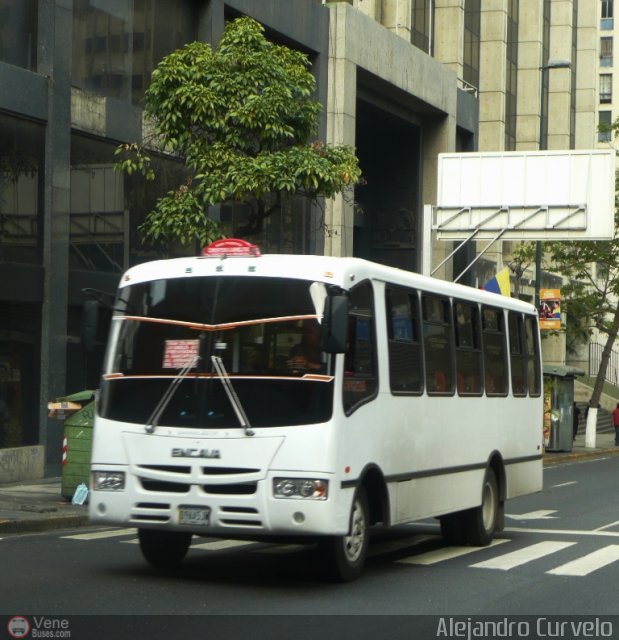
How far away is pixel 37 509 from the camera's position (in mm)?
16656

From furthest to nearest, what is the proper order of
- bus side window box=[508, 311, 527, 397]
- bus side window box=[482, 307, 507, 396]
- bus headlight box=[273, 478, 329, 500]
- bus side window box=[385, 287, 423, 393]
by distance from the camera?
bus side window box=[508, 311, 527, 397], bus side window box=[482, 307, 507, 396], bus side window box=[385, 287, 423, 393], bus headlight box=[273, 478, 329, 500]

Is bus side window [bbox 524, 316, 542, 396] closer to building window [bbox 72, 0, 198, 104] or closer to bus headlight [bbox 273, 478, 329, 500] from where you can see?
bus headlight [bbox 273, 478, 329, 500]

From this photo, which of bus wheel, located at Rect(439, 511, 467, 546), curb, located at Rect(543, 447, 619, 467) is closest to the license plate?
bus wheel, located at Rect(439, 511, 467, 546)

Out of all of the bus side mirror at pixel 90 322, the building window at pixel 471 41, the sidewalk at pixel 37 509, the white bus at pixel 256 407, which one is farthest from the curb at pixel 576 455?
the bus side mirror at pixel 90 322

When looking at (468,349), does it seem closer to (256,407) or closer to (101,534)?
(256,407)

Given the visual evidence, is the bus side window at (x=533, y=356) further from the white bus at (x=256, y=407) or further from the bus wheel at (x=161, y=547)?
the bus wheel at (x=161, y=547)

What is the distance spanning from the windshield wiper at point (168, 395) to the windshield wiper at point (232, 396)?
0.19 metres

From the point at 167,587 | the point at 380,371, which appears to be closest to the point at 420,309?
the point at 380,371

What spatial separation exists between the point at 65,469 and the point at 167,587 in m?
7.82

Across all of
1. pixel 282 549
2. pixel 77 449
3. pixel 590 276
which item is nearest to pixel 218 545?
pixel 282 549

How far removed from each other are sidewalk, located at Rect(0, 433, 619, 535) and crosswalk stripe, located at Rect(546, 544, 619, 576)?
239 inches

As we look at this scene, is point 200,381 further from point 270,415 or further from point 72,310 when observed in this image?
point 72,310

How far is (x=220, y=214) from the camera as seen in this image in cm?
2806

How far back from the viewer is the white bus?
10555 millimetres
